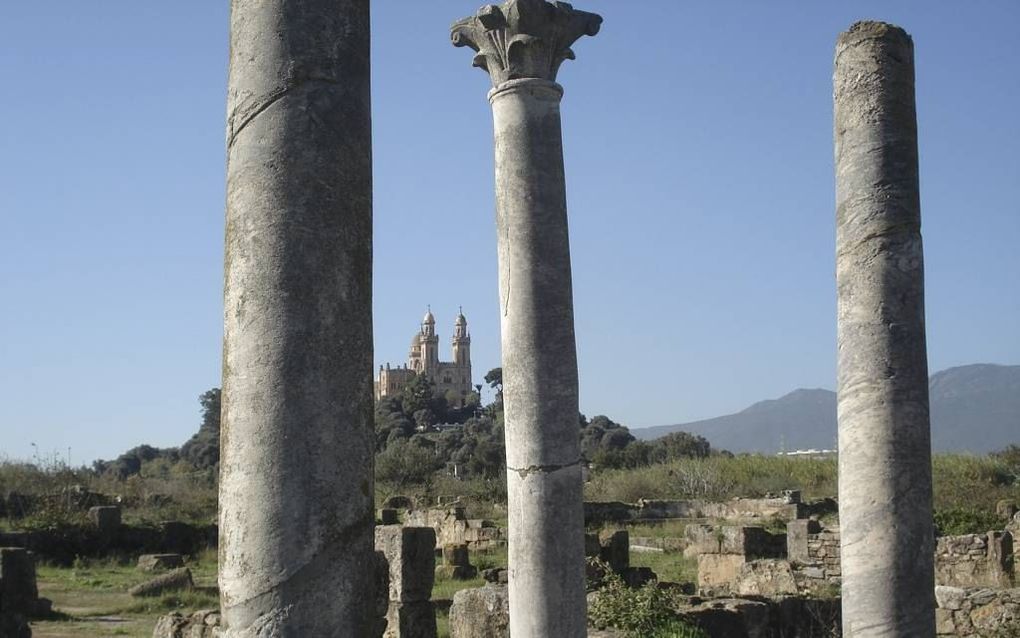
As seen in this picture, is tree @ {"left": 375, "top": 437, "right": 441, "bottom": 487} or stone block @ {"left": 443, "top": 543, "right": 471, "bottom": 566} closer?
stone block @ {"left": 443, "top": 543, "right": 471, "bottom": 566}

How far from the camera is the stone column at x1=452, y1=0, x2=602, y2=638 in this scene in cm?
841

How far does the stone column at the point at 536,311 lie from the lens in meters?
8.41

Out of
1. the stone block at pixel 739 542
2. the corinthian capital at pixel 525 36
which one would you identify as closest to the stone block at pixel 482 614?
the corinthian capital at pixel 525 36

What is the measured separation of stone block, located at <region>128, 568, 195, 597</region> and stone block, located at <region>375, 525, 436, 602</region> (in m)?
6.36

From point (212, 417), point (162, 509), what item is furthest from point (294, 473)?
point (212, 417)

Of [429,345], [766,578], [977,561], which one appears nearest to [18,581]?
[766,578]

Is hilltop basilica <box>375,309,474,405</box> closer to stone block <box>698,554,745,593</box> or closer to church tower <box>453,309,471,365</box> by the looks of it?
church tower <box>453,309,471,365</box>

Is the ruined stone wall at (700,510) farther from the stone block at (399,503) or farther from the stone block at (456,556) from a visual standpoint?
the stone block at (456,556)

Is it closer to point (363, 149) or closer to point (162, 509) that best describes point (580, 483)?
point (363, 149)

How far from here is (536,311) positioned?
8.83 meters

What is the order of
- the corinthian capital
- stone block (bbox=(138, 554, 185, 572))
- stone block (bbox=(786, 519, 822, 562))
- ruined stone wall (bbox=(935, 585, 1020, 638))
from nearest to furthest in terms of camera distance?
the corinthian capital, ruined stone wall (bbox=(935, 585, 1020, 638)), stone block (bbox=(786, 519, 822, 562)), stone block (bbox=(138, 554, 185, 572))

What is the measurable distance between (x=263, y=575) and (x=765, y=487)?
122 ft

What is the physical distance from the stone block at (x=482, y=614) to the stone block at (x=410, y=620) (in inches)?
57.4

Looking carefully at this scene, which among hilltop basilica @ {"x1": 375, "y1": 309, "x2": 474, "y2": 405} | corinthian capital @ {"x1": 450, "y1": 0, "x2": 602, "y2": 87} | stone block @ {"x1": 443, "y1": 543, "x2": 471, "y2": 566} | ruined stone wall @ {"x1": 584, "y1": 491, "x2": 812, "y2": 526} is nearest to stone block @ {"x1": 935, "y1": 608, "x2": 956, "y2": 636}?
corinthian capital @ {"x1": 450, "y1": 0, "x2": 602, "y2": 87}
